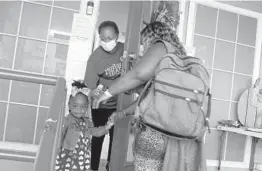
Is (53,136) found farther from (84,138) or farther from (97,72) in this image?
(97,72)

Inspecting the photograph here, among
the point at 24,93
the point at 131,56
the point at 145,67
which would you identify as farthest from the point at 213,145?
the point at 145,67

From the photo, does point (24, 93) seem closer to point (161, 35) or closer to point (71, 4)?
point (71, 4)

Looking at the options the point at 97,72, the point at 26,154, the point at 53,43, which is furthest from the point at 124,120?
the point at 53,43

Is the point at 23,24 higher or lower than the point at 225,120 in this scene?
higher

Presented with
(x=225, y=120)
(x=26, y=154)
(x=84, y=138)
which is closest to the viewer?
(x=26, y=154)

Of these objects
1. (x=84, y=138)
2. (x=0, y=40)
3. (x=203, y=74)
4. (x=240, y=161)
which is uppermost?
(x=0, y=40)

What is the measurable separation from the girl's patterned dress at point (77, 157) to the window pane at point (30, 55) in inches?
59.5

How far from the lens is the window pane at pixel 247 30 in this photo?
3996mm

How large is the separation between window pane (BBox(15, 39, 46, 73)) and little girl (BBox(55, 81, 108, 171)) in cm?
140

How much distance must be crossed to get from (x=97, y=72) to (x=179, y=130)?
1275 mm

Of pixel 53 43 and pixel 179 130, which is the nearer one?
pixel 179 130

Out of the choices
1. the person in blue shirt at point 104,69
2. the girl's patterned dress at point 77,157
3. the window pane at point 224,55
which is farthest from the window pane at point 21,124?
the window pane at point 224,55

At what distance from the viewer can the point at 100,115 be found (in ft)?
7.72

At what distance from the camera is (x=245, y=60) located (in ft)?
13.1
